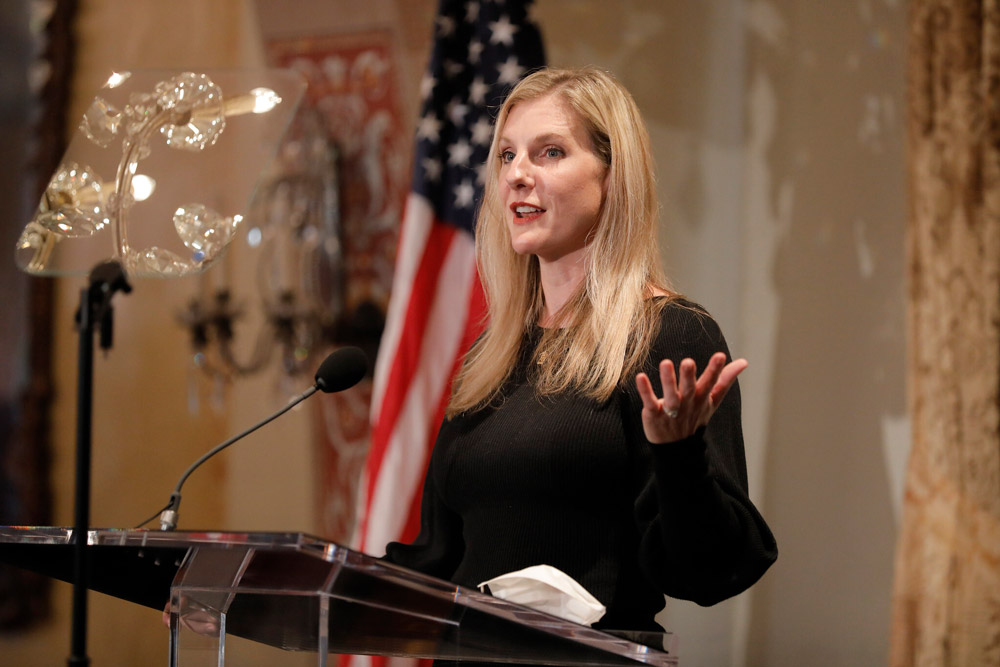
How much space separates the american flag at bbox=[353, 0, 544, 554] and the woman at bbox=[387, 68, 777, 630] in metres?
1.23

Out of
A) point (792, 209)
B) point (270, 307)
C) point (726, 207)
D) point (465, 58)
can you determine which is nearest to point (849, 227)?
point (792, 209)

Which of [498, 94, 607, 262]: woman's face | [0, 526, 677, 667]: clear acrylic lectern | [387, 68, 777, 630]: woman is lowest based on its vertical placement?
[0, 526, 677, 667]: clear acrylic lectern

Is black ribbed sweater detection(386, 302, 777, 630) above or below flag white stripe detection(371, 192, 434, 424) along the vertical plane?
below

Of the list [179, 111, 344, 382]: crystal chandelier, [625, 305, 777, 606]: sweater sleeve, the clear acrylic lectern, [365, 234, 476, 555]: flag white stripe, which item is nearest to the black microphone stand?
the clear acrylic lectern

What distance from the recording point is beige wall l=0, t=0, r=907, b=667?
3.09m

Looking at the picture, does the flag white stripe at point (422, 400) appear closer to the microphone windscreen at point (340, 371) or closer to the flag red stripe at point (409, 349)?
the flag red stripe at point (409, 349)

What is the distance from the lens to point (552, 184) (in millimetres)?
1878

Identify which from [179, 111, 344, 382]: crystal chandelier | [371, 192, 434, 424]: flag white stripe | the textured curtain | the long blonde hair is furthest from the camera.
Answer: [179, 111, 344, 382]: crystal chandelier

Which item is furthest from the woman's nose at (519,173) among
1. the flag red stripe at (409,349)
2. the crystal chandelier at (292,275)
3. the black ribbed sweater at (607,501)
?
the crystal chandelier at (292,275)

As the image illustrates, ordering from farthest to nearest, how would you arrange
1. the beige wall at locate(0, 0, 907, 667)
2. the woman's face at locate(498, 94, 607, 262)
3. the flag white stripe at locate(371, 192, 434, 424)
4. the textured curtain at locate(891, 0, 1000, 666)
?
the flag white stripe at locate(371, 192, 434, 424), the beige wall at locate(0, 0, 907, 667), the textured curtain at locate(891, 0, 1000, 666), the woman's face at locate(498, 94, 607, 262)

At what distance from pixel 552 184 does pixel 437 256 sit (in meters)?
1.55

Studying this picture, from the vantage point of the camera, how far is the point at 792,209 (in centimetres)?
338

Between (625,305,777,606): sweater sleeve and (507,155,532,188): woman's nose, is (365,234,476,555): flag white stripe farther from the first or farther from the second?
(625,305,777,606): sweater sleeve

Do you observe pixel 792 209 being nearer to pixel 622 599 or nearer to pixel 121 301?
pixel 622 599
